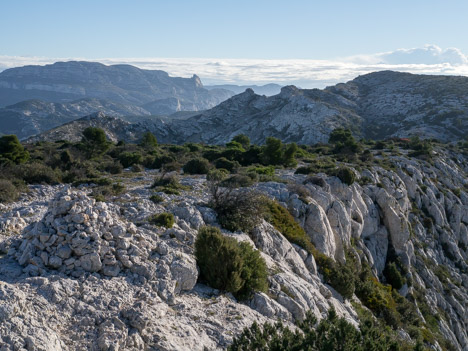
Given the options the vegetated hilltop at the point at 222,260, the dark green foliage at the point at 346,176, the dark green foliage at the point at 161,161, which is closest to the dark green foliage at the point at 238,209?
the vegetated hilltop at the point at 222,260

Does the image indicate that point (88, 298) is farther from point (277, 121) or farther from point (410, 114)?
point (410, 114)

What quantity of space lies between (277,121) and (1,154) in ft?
291

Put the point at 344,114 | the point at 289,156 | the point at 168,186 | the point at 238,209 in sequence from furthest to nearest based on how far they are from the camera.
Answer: the point at 344,114 < the point at 289,156 < the point at 168,186 < the point at 238,209

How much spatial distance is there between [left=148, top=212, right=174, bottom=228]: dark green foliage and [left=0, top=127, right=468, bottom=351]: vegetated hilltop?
5cm

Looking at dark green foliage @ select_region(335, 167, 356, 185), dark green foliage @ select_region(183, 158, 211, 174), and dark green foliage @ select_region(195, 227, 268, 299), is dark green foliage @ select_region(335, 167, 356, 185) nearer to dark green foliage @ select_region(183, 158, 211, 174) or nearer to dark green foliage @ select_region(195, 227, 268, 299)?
dark green foliage @ select_region(183, 158, 211, 174)

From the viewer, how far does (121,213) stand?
13805 mm

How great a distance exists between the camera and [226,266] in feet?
36.9

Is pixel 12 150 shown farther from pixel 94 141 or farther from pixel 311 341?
pixel 311 341

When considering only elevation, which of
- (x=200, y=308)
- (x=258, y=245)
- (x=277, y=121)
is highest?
(x=200, y=308)

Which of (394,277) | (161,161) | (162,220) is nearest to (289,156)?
(161,161)

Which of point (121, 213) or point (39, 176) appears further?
point (39, 176)

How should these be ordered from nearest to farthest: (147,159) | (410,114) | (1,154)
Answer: (1,154)
(147,159)
(410,114)

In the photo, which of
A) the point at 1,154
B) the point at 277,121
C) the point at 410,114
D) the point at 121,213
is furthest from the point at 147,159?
the point at 410,114

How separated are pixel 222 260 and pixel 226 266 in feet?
0.74
